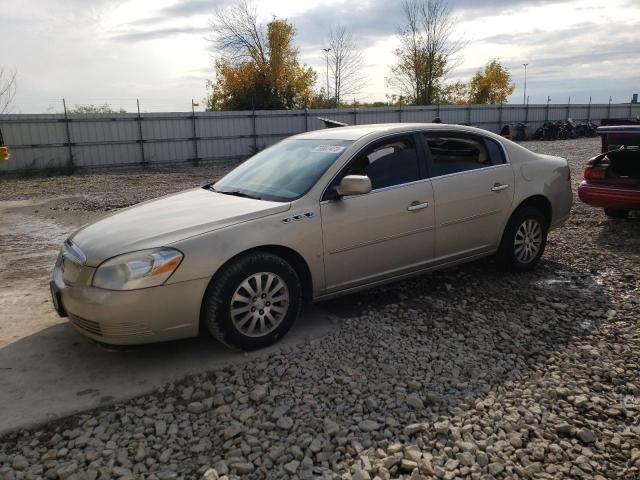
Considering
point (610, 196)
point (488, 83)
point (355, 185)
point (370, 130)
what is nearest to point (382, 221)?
point (355, 185)

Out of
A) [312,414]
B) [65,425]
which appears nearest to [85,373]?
[65,425]

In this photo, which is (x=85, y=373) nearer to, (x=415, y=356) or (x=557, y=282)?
(x=415, y=356)

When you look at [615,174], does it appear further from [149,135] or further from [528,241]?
[149,135]

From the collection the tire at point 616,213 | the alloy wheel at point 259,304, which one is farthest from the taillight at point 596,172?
the alloy wheel at point 259,304

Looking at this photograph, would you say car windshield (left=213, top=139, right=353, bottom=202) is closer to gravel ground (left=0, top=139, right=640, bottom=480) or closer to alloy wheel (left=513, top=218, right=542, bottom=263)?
gravel ground (left=0, top=139, right=640, bottom=480)

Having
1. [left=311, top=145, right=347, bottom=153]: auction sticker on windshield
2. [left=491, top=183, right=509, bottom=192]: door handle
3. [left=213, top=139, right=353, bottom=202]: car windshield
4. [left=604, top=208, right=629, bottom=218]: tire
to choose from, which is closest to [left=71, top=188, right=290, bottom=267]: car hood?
[left=213, top=139, right=353, bottom=202]: car windshield

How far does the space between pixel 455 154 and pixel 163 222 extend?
270 centimetres

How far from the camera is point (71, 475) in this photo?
258 cm

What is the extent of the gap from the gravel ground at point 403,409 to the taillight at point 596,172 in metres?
3.17

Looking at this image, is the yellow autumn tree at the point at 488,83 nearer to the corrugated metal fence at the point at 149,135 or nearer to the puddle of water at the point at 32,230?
the corrugated metal fence at the point at 149,135

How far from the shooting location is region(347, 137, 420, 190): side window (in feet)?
14.2

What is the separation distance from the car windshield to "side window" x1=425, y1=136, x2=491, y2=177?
85 cm

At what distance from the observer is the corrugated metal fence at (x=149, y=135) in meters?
18.9

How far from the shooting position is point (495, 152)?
202 inches
